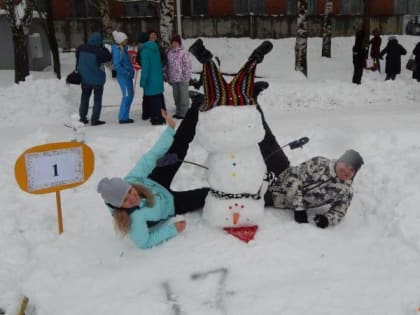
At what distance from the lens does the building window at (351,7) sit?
2359cm

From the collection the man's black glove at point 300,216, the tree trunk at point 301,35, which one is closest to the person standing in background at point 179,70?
the man's black glove at point 300,216

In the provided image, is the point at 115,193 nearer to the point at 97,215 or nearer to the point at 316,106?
the point at 97,215

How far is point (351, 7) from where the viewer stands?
2369 cm

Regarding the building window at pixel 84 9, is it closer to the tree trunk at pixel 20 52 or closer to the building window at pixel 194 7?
the building window at pixel 194 7

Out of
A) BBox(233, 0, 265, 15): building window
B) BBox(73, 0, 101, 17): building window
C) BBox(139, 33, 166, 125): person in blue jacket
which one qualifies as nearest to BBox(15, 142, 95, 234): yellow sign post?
BBox(139, 33, 166, 125): person in blue jacket

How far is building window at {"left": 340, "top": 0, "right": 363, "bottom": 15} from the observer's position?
23.6m

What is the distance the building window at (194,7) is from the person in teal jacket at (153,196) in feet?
62.9

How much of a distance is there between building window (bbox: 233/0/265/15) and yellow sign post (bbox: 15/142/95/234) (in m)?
19.7

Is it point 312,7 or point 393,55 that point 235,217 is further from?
point 312,7

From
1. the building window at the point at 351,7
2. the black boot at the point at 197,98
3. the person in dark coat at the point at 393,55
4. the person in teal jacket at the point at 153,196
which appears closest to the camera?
the person in teal jacket at the point at 153,196

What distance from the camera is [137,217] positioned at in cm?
441

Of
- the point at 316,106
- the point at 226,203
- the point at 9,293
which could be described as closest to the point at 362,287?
the point at 226,203

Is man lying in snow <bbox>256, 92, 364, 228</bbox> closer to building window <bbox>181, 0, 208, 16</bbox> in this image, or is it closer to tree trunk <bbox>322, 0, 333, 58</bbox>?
tree trunk <bbox>322, 0, 333, 58</bbox>

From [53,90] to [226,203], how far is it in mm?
6289
